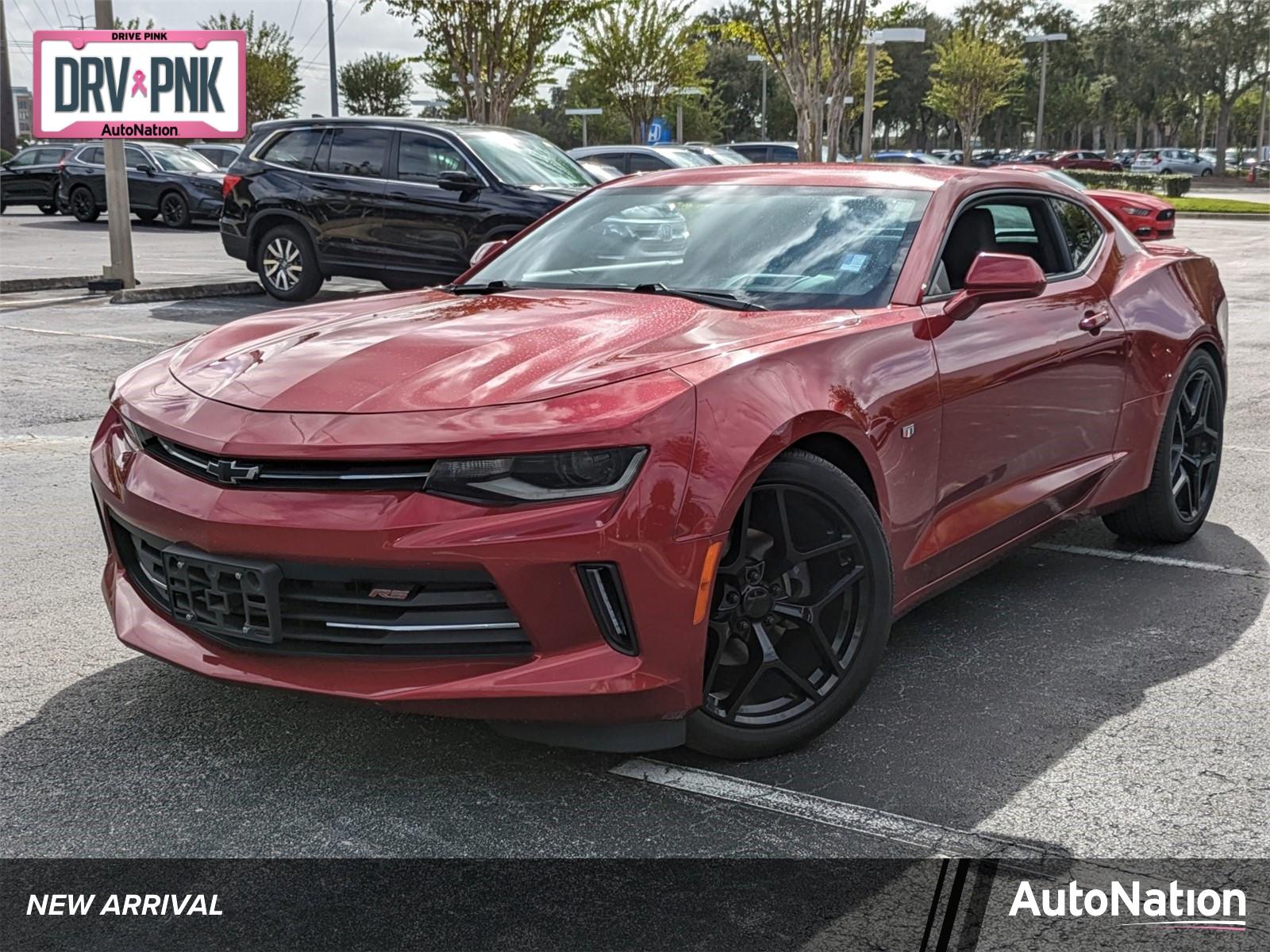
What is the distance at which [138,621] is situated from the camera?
344cm

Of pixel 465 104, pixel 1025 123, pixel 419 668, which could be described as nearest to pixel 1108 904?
pixel 419 668

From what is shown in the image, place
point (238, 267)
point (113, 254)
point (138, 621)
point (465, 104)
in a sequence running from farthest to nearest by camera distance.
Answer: point (465, 104)
point (238, 267)
point (113, 254)
point (138, 621)

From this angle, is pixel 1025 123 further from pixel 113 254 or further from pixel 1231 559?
pixel 1231 559

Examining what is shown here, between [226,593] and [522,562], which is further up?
[522,562]

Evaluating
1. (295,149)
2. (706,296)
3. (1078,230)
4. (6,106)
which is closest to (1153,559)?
(1078,230)

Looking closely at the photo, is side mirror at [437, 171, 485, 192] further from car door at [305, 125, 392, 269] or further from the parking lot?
the parking lot

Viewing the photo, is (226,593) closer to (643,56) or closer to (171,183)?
(171,183)

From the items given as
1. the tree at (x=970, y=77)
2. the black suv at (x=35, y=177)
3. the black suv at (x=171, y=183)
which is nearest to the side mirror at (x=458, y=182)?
the black suv at (x=171, y=183)

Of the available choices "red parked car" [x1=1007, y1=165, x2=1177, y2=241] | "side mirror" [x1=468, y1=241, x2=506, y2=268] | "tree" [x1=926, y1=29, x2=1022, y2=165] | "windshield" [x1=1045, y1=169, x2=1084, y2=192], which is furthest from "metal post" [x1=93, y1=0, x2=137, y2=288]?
"tree" [x1=926, y1=29, x2=1022, y2=165]

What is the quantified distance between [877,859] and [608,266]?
7.35ft

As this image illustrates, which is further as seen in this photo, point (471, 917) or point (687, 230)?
point (687, 230)

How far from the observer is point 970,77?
5916 centimetres

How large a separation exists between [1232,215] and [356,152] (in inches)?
1073

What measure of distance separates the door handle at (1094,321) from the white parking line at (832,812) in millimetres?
2242
